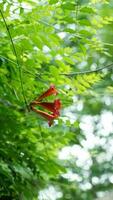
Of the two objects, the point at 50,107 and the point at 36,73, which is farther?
the point at 36,73

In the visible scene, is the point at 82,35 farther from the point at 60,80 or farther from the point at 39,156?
the point at 39,156

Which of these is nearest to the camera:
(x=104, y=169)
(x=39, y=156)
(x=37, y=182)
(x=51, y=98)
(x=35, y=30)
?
(x=35, y=30)

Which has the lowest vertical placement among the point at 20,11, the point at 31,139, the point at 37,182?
the point at 37,182

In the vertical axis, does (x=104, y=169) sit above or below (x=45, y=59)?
above

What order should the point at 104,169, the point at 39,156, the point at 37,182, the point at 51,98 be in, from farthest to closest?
1. the point at 104,169
2. the point at 37,182
3. the point at 39,156
4. the point at 51,98

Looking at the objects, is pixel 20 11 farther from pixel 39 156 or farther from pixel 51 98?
pixel 39 156

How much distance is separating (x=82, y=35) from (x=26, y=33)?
245 millimetres

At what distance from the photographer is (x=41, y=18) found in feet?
6.73

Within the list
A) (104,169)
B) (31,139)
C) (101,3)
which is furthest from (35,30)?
(104,169)

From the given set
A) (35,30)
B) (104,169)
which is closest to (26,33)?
(35,30)

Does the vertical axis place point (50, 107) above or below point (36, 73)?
below

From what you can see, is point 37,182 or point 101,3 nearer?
point 101,3

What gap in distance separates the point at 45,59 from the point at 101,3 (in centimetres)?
43

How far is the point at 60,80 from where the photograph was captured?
91.9 inches
